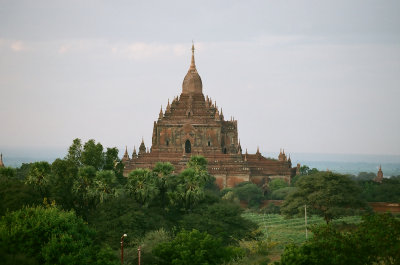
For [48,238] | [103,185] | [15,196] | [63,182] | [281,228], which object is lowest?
[281,228]

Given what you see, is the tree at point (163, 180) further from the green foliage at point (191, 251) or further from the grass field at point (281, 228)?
the green foliage at point (191, 251)

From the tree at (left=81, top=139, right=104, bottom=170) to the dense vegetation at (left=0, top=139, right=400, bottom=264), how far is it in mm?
76

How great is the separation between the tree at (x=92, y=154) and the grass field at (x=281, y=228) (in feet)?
46.3

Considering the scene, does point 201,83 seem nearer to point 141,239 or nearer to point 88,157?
point 88,157

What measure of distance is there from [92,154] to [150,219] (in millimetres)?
10138

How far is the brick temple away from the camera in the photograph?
301 feet

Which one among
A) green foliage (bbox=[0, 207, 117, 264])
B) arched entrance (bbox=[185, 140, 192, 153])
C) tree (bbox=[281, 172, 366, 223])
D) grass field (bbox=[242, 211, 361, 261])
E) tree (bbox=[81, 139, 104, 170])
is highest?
arched entrance (bbox=[185, 140, 192, 153])

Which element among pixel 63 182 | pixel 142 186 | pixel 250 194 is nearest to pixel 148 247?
pixel 142 186

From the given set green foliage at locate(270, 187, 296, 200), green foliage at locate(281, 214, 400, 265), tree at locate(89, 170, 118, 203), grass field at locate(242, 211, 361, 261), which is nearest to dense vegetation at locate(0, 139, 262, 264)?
tree at locate(89, 170, 118, 203)

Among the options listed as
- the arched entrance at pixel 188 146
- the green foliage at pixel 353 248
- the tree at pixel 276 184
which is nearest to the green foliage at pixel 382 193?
the tree at pixel 276 184

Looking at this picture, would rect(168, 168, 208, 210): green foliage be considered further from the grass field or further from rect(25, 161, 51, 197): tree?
rect(25, 161, 51, 197): tree

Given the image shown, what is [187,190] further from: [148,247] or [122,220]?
[148,247]

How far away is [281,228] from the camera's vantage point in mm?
63469

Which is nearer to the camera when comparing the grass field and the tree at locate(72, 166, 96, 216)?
the tree at locate(72, 166, 96, 216)
